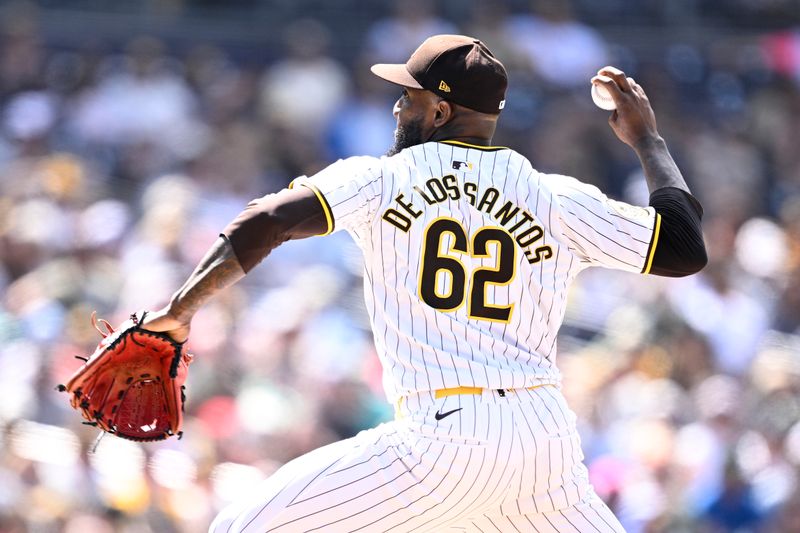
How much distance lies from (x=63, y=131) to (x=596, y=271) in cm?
419

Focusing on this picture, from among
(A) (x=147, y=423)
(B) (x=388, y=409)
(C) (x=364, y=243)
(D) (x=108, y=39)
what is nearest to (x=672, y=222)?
(C) (x=364, y=243)

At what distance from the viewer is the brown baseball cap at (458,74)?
356 centimetres

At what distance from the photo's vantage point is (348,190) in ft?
10.9

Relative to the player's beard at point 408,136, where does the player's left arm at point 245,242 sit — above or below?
below

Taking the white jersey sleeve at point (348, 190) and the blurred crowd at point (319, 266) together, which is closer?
the white jersey sleeve at point (348, 190)

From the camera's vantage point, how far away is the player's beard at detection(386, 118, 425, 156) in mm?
3666

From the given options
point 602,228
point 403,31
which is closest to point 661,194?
point 602,228

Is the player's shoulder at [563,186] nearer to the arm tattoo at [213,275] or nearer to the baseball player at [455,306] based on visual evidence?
the baseball player at [455,306]

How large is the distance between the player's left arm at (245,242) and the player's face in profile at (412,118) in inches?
20.2

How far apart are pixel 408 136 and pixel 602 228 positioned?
0.64m

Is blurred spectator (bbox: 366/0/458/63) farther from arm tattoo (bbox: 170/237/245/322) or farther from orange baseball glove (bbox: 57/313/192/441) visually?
arm tattoo (bbox: 170/237/245/322)

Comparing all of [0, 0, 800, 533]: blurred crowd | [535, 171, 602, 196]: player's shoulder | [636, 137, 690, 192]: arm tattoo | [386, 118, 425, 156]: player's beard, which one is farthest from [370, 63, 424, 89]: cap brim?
[0, 0, 800, 533]: blurred crowd

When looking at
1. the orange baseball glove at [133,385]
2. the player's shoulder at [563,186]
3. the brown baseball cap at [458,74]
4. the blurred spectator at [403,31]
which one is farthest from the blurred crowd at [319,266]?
the brown baseball cap at [458,74]

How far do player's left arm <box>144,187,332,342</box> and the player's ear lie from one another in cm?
55
